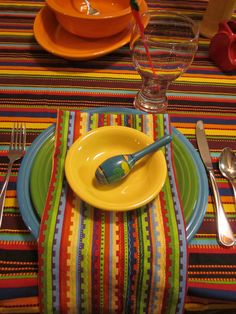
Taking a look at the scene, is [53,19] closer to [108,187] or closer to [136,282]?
[108,187]

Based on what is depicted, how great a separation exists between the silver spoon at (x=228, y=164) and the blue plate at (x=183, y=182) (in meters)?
0.06

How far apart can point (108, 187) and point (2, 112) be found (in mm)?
301

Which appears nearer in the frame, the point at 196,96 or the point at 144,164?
the point at 144,164

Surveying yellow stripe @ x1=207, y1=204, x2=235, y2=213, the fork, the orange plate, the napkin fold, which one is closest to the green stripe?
the napkin fold

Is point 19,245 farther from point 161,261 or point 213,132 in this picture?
point 213,132

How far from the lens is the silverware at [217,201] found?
1.35ft

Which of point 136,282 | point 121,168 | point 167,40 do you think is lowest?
point 136,282

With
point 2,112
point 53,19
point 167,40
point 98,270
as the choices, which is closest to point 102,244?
point 98,270

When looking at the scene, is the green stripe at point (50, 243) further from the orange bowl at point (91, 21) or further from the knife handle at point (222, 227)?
the orange bowl at point (91, 21)

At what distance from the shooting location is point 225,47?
2.15ft

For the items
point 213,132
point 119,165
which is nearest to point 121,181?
point 119,165

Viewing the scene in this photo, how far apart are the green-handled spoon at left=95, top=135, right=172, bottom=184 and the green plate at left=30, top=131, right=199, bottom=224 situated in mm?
55

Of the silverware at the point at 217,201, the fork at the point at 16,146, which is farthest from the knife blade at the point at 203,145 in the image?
the fork at the point at 16,146

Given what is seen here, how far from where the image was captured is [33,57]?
686 mm
